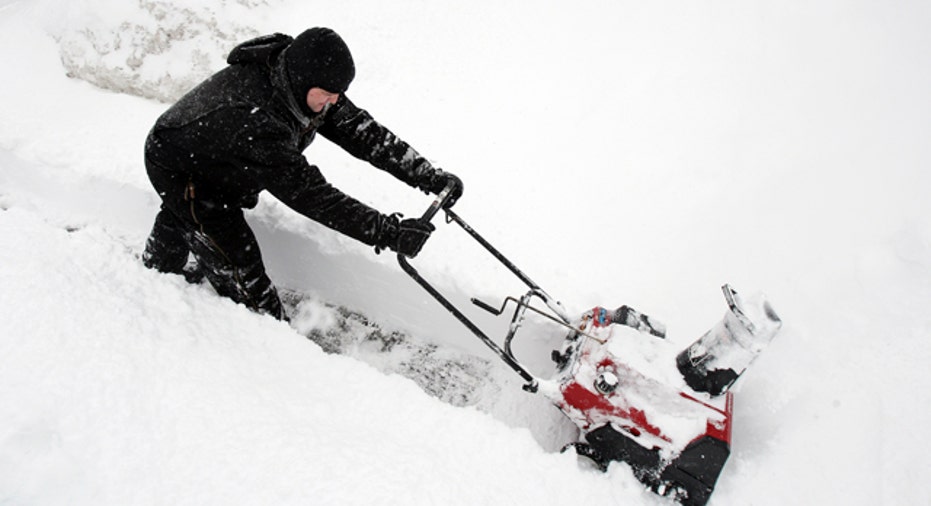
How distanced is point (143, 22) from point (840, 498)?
632cm

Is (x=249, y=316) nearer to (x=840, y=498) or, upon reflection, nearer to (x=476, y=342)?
(x=476, y=342)

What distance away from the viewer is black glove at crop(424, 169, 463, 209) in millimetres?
3014

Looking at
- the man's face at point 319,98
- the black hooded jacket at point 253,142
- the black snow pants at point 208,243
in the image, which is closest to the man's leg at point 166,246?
the black snow pants at point 208,243

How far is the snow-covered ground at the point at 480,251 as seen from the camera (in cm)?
219

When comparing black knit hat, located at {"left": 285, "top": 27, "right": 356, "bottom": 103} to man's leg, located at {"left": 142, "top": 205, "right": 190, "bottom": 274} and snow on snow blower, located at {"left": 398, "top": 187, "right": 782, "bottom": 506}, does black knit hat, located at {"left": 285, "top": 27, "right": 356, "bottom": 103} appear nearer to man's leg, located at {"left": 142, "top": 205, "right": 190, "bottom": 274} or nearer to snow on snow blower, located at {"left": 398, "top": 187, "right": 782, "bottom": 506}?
snow on snow blower, located at {"left": 398, "top": 187, "right": 782, "bottom": 506}

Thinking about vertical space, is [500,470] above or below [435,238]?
below

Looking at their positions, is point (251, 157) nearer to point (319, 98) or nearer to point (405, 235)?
point (319, 98)

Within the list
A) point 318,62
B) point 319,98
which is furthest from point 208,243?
point 318,62

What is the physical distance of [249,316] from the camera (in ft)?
9.55

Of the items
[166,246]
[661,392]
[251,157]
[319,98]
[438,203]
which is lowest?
[166,246]

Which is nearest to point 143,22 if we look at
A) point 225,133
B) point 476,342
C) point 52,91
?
point 52,91

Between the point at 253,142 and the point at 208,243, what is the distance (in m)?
0.76

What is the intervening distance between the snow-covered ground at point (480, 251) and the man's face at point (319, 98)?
1.24 metres

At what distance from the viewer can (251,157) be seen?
243cm
